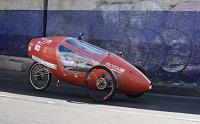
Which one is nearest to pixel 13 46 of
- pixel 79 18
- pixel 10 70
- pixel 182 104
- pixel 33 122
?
pixel 10 70

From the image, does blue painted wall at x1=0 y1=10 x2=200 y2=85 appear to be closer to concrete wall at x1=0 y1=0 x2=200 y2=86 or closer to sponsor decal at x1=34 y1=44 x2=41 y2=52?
concrete wall at x1=0 y1=0 x2=200 y2=86

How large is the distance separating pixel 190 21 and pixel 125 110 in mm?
5434

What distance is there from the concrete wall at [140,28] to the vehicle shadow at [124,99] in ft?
5.97

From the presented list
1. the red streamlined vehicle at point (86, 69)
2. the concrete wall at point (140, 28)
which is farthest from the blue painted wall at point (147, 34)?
the red streamlined vehicle at point (86, 69)

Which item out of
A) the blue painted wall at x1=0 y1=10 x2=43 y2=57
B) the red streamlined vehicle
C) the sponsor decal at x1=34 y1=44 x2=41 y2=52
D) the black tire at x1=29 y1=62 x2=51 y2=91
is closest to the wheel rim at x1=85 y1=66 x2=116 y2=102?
the red streamlined vehicle

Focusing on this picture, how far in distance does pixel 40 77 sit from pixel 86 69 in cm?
169

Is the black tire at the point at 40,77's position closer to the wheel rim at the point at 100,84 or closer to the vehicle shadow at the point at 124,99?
the vehicle shadow at the point at 124,99

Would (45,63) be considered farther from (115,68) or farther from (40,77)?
(115,68)

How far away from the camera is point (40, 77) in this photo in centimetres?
1355

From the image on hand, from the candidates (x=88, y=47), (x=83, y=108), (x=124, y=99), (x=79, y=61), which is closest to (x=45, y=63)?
(x=79, y=61)

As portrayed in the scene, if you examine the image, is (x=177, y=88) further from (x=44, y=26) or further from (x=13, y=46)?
(x=13, y=46)

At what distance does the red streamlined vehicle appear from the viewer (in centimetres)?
1186

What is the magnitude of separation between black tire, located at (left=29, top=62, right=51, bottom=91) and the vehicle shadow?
156 mm

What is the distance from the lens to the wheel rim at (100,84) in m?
11.7
